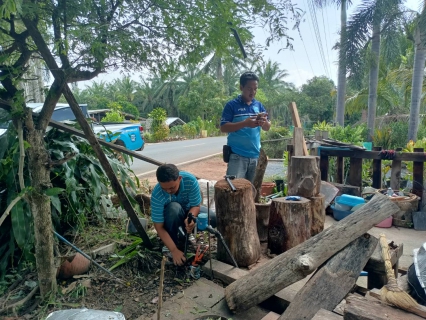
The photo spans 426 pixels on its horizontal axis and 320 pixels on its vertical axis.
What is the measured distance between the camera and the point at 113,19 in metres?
2.25

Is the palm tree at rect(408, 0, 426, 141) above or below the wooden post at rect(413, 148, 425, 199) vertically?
above

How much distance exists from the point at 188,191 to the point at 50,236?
3.98ft

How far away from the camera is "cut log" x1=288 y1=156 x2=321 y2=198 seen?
13.1ft

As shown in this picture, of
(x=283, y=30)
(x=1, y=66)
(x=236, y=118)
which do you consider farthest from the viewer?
(x=236, y=118)

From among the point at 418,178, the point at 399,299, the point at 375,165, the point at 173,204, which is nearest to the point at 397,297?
the point at 399,299

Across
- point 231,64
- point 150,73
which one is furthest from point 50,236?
point 231,64

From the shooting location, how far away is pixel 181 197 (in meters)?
3.14

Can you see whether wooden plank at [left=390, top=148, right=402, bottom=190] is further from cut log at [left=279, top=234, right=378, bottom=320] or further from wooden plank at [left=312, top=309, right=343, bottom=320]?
wooden plank at [left=312, top=309, right=343, bottom=320]

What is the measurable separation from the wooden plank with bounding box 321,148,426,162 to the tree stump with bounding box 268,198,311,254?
2.43 m

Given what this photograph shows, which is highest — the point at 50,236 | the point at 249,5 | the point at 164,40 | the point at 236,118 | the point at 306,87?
the point at 306,87

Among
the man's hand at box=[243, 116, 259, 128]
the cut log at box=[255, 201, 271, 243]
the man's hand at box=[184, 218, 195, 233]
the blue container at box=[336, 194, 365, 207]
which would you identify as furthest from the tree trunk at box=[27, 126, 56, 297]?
the blue container at box=[336, 194, 365, 207]

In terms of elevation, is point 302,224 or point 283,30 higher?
point 283,30

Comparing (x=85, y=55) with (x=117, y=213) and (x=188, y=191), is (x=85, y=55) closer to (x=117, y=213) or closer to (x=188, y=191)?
(x=188, y=191)

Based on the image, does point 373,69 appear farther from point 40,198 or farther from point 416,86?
point 40,198
